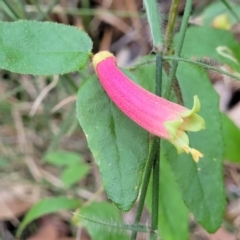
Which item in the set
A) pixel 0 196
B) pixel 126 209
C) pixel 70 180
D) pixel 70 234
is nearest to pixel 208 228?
pixel 126 209

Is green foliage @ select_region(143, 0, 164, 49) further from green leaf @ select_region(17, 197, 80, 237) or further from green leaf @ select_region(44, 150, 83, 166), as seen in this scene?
green leaf @ select_region(44, 150, 83, 166)

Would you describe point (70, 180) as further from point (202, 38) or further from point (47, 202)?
point (202, 38)

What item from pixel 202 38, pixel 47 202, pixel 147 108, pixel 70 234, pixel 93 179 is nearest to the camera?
pixel 147 108

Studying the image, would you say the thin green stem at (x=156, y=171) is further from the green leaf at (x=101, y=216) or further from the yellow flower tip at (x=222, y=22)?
the yellow flower tip at (x=222, y=22)

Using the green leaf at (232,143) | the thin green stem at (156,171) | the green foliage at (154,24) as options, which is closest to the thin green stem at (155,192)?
the thin green stem at (156,171)

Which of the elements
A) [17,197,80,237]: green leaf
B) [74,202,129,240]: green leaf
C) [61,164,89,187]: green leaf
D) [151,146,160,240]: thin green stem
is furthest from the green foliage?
[61,164,89,187]: green leaf

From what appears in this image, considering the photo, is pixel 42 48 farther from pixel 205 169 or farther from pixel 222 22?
pixel 222 22

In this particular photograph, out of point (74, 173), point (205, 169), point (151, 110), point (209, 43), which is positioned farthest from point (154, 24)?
point (74, 173)
